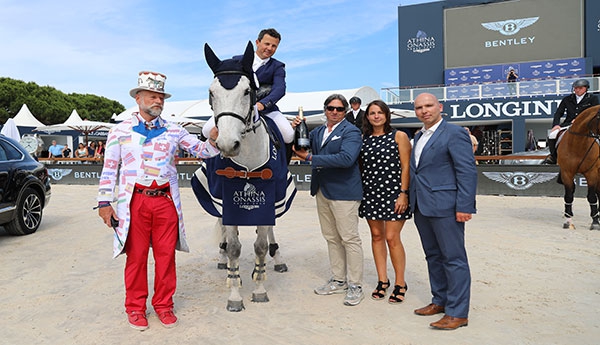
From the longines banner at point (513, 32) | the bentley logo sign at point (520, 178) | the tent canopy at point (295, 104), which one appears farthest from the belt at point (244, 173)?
the longines banner at point (513, 32)

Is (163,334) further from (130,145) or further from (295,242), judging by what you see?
(295,242)

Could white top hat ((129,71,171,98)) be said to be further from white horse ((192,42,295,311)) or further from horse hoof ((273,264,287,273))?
horse hoof ((273,264,287,273))

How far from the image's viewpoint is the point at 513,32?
29047 millimetres

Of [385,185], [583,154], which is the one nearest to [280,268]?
[385,185]

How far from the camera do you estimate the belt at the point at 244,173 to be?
376 centimetres

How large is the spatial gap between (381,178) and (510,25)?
3046 centimetres

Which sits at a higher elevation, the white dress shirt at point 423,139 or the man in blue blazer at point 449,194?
the white dress shirt at point 423,139

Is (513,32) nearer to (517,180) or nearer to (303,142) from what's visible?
(517,180)

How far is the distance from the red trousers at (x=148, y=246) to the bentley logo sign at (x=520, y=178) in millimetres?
10758

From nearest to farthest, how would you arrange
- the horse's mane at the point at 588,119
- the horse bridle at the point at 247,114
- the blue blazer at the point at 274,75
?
the horse bridle at the point at 247,114, the blue blazer at the point at 274,75, the horse's mane at the point at 588,119

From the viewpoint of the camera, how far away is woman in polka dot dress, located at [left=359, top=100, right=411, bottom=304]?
391 cm

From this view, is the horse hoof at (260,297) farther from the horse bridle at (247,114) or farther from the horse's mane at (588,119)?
the horse's mane at (588,119)

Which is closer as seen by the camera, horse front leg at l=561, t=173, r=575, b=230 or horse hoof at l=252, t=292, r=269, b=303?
horse hoof at l=252, t=292, r=269, b=303

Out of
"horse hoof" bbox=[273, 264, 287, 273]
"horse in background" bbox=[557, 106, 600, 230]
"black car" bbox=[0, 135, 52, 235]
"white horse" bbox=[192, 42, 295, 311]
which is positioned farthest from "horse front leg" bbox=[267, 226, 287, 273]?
"horse in background" bbox=[557, 106, 600, 230]
